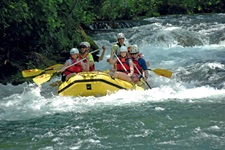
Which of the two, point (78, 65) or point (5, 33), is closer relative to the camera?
point (78, 65)

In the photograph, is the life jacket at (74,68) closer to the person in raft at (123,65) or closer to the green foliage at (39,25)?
the person in raft at (123,65)

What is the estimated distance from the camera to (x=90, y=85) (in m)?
8.20

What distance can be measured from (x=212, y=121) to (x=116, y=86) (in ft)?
8.74

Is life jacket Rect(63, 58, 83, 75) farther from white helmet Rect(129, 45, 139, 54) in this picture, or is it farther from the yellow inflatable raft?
white helmet Rect(129, 45, 139, 54)

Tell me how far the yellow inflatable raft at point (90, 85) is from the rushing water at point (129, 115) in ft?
0.46

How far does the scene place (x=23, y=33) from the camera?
10.1 m

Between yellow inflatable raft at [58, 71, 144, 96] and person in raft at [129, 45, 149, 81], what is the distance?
43.3 inches

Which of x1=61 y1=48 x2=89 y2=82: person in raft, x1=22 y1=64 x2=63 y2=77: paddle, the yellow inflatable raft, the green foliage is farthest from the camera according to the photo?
x1=22 y1=64 x2=63 y2=77: paddle

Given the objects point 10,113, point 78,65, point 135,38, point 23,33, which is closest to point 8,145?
point 10,113

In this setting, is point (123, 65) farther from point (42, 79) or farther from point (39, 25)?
point (39, 25)

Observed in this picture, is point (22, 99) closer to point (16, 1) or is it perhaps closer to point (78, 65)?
point (78, 65)

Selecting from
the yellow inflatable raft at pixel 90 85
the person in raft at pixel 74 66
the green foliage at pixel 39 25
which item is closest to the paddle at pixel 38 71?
the person in raft at pixel 74 66

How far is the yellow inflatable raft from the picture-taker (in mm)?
8202

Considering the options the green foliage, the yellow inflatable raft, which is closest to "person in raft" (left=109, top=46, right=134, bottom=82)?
the yellow inflatable raft
